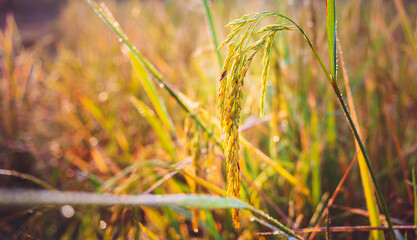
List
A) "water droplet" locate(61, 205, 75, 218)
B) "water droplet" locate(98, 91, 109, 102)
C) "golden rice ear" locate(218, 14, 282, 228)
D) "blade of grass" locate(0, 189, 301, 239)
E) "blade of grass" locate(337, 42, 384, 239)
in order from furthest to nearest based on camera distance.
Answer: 1. "water droplet" locate(98, 91, 109, 102)
2. "water droplet" locate(61, 205, 75, 218)
3. "blade of grass" locate(337, 42, 384, 239)
4. "golden rice ear" locate(218, 14, 282, 228)
5. "blade of grass" locate(0, 189, 301, 239)

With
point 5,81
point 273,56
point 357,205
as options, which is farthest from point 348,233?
point 5,81

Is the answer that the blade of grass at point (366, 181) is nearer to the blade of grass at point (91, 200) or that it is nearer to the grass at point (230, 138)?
the grass at point (230, 138)

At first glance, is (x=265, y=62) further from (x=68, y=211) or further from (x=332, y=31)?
(x=68, y=211)

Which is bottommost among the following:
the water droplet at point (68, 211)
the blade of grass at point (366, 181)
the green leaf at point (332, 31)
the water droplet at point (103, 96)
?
the blade of grass at point (366, 181)

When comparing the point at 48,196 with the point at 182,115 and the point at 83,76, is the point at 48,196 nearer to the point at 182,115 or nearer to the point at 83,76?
the point at 182,115

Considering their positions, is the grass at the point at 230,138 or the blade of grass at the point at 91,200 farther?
the grass at the point at 230,138

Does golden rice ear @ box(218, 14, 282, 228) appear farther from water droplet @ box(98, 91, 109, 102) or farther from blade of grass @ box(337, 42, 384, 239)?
water droplet @ box(98, 91, 109, 102)

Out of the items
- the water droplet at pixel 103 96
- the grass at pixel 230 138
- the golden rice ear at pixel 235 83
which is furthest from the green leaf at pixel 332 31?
the water droplet at pixel 103 96

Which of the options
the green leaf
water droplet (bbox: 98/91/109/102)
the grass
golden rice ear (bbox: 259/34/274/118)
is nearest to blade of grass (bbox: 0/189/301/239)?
the grass
